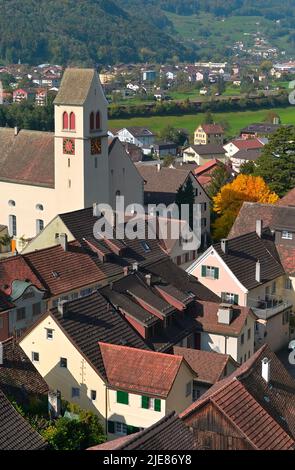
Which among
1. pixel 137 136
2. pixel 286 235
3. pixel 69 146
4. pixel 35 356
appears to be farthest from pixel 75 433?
pixel 137 136

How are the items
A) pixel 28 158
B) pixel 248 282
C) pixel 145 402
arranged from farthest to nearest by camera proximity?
pixel 28 158
pixel 248 282
pixel 145 402

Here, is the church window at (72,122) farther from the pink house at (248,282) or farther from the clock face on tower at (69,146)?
the pink house at (248,282)

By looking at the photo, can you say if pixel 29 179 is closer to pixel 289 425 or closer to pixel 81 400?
pixel 81 400

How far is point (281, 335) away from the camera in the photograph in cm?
4662

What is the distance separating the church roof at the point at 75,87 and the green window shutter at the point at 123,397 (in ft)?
95.1

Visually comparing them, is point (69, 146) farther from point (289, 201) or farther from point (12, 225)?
point (289, 201)

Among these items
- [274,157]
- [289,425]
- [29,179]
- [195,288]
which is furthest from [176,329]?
[274,157]

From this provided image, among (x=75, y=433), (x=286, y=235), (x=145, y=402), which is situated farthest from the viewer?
(x=286, y=235)

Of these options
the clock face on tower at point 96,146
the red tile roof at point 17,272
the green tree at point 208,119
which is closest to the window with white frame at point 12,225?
the clock face on tower at point 96,146

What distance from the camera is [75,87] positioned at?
196ft

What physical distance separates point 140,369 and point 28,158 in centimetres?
3313

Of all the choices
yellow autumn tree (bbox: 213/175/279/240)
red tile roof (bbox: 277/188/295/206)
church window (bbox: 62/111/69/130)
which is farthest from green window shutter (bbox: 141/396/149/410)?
yellow autumn tree (bbox: 213/175/279/240)

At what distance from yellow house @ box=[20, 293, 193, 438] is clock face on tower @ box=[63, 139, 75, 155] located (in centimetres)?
2463

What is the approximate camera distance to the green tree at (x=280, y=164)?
69.7 m
